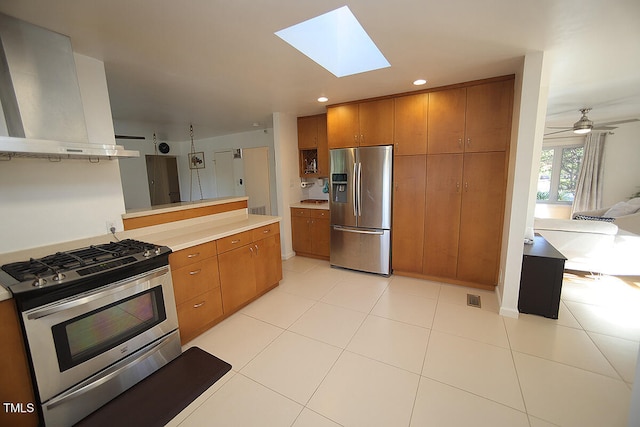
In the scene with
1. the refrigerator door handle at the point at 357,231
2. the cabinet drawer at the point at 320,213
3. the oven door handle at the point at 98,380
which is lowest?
the oven door handle at the point at 98,380

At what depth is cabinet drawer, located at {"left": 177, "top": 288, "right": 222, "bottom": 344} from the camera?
83.8 inches

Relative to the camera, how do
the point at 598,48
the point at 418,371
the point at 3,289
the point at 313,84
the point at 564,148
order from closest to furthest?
the point at 3,289 → the point at 418,371 → the point at 598,48 → the point at 313,84 → the point at 564,148

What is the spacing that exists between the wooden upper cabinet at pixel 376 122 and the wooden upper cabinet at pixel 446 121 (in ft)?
1.57

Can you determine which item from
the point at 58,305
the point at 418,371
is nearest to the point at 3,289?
the point at 58,305

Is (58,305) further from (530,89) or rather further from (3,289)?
(530,89)

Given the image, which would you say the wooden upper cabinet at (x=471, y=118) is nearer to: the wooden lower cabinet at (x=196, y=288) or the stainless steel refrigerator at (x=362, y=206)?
→ the stainless steel refrigerator at (x=362, y=206)

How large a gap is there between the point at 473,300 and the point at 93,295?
11.2 ft

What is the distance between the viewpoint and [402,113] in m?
3.17

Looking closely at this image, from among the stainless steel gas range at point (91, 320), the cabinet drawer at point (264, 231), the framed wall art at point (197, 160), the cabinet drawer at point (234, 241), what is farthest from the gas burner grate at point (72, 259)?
the framed wall art at point (197, 160)

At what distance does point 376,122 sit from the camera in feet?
10.9

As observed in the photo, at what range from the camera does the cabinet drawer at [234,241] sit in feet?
7.93

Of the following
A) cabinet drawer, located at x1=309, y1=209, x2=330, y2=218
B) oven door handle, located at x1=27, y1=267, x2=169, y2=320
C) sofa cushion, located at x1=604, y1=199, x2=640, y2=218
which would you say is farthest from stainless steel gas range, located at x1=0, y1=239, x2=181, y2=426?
sofa cushion, located at x1=604, y1=199, x2=640, y2=218

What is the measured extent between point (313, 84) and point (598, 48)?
8.10 feet

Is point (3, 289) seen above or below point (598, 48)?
below
